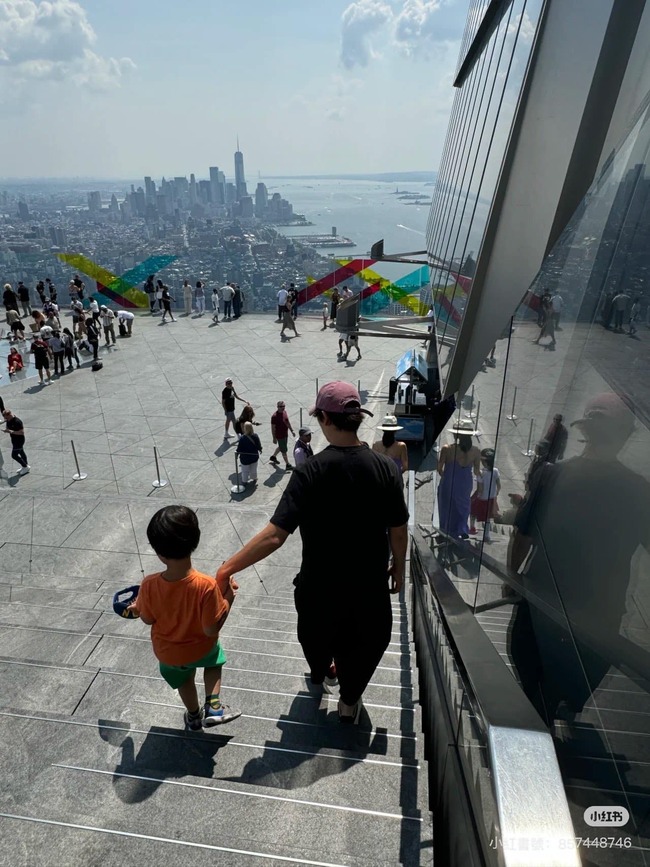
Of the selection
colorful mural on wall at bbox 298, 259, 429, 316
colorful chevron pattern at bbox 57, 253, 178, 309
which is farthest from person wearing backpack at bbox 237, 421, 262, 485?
colorful chevron pattern at bbox 57, 253, 178, 309

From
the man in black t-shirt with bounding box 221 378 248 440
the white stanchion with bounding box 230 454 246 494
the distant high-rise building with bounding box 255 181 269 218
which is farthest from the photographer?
the distant high-rise building with bounding box 255 181 269 218

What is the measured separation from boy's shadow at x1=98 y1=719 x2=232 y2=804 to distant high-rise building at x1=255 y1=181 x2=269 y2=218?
59192mm

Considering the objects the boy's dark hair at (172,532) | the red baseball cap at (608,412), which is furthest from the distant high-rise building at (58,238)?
the red baseball cap at (608,412)

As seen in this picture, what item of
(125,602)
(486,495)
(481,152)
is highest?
(481,152)

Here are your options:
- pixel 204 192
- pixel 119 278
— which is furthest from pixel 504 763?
pixel 204 192

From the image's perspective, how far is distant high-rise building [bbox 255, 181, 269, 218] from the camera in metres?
58.7

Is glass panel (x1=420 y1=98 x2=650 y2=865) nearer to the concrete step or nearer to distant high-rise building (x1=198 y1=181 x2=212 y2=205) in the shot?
the concrete step

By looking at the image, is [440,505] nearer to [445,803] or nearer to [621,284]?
[445,803]

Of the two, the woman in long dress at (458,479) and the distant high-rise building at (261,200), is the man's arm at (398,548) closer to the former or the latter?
the woman in long dress at (458,479)

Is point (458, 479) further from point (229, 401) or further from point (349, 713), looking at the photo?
point (229, 401)

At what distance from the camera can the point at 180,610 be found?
320 cm

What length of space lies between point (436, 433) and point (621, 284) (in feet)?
35.0

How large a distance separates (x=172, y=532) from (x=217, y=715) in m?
1.25

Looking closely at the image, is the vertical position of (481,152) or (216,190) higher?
(481,152)
